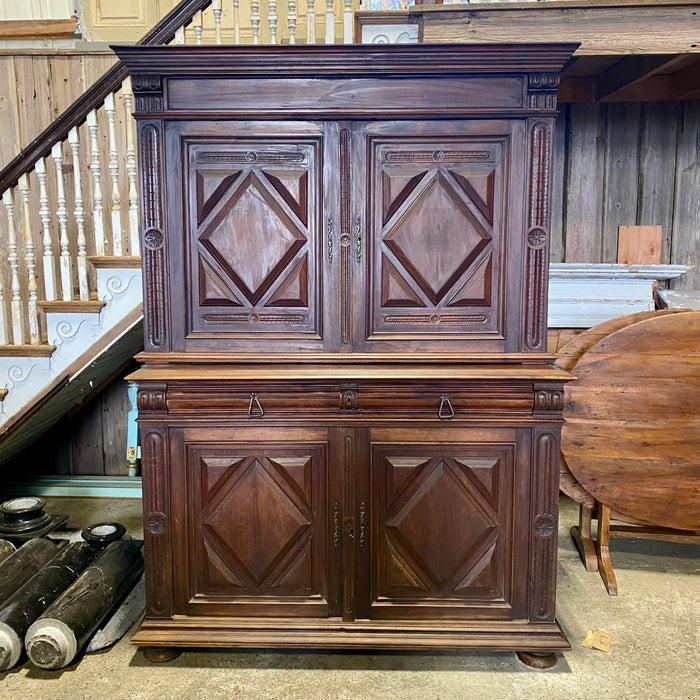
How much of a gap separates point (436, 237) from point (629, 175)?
6.11ft

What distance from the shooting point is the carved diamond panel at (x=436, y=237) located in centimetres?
206

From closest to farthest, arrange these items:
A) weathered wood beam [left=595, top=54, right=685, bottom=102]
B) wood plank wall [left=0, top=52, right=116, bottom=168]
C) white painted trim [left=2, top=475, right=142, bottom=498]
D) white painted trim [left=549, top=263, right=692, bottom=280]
Answer: 1. weathered wood beam [left=595, top=54, right=685, bottom=102]
2. white painted trim [left=549, top=263, right=692, bottom=280]
3. wood plank wall [left=0, top=52, right=116, bottom=168]
4. white painted trim [left=2, top=475, right=142, bottom=498]

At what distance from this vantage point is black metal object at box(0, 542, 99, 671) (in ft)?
7.04

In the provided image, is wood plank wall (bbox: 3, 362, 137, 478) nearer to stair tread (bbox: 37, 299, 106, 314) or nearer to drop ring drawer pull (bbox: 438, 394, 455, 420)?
stair tread (bbox: 37, 299, 106, 314)

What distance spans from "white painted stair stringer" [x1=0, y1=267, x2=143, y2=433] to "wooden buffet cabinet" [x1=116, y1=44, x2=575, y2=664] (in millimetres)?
756

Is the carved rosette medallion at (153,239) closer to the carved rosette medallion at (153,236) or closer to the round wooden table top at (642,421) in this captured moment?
the carved rosette medallion at (153,236)

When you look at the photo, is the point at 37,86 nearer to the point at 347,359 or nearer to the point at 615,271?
the point at 347,359

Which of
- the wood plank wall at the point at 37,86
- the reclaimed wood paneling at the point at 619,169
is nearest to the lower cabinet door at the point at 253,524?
the reclaimed wood paneling at the point at 619,169

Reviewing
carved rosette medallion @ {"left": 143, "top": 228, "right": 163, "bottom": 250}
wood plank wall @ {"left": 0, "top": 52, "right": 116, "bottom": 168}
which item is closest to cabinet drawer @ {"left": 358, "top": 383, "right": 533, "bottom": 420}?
carved rosette medallion @ {"left": 143, "top": 228, "right": 163, "bottom": 250}

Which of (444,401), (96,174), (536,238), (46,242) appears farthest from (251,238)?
(46,242)

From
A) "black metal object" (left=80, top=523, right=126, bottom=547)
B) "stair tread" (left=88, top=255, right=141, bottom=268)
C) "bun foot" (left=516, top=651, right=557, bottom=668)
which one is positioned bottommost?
"bun foot" (left=516, top=651, right=557, bottom=668)

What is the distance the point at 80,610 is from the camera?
2.24 meters

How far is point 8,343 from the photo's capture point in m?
2.88

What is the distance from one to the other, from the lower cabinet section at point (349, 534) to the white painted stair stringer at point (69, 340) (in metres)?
0.88
